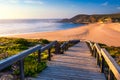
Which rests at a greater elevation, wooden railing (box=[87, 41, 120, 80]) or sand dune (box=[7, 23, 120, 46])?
wooden railing (box=[87, 41, 120, 80])

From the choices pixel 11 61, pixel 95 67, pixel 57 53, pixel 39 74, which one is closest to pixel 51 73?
pixel 39 74

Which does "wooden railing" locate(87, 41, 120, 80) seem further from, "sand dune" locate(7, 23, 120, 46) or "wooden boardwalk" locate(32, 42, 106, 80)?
"sand dune" locate(7, 23, 120, 46)

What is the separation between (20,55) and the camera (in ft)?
20.5

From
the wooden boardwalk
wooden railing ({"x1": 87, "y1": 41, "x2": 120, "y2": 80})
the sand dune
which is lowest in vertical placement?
the sand dune

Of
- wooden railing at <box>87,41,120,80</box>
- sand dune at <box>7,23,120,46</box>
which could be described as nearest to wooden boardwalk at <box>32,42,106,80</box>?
wooden railing at <box>87,41,120,80</box>

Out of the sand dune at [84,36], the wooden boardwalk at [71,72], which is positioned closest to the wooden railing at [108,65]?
the wooden boardwalk at [71,72]

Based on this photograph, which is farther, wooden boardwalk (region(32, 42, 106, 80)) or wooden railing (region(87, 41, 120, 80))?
wooden boardwalk (region(32, 42, 106, 80))

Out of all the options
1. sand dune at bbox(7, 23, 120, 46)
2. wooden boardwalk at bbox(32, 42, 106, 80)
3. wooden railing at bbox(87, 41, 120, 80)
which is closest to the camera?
wooden railing at bbox(87, 41, 120, 80)

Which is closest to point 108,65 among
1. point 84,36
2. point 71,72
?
point 71,72

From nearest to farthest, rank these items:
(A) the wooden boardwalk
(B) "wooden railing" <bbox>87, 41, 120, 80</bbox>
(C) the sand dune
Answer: (B) "wooden railing" <bbox>87, 41, 120, 80</bbox>, (A) the wooden boardwalk, (C) the sand dune

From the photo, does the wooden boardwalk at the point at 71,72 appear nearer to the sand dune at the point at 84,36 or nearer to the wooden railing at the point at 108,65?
the wooden railing at the point at 108,65

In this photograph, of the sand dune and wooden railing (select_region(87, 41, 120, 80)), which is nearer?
wooden railing (select_region(87, 41, 120, 80))

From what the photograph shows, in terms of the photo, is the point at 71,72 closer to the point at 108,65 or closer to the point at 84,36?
the point at 108,65

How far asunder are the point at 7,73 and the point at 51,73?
4.56 feet
